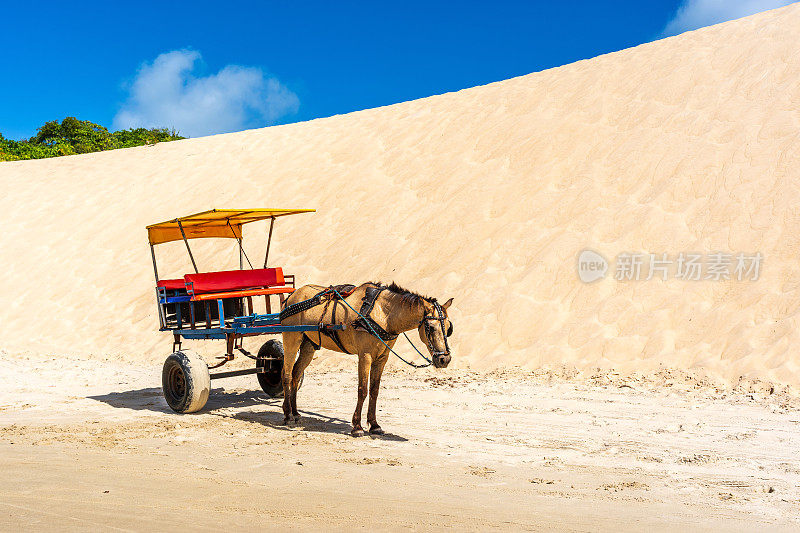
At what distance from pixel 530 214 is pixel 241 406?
28.3 ft

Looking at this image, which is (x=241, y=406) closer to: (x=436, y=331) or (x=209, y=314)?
(x=209, y=314)

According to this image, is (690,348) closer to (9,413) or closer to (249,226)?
(9,413)

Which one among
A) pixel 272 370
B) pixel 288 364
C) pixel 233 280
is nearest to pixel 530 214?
pixel 272 370

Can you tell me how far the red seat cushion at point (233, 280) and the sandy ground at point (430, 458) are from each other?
171 centimetres

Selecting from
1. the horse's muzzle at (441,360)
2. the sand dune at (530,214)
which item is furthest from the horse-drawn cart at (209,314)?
the sand dune at (530,214)

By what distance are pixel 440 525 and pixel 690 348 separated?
→ 7465 millimetres

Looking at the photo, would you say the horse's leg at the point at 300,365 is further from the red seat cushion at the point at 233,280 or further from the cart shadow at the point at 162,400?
the red seat cushion at the point at 233,280

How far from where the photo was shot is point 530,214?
15.7m

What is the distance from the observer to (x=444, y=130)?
71.8 feet

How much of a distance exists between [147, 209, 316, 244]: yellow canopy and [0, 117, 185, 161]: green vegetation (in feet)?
122

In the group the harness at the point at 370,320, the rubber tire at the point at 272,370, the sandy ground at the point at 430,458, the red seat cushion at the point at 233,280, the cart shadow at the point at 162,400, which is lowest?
the sandy ground at the point at 430,458

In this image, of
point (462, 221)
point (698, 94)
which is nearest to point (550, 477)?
point (462, 221)

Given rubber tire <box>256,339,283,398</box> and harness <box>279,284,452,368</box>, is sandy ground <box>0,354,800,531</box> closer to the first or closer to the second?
rubber tire <box>256,339,283,398</box>

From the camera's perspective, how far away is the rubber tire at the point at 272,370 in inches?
398
